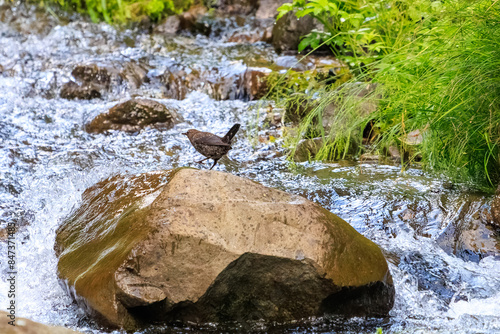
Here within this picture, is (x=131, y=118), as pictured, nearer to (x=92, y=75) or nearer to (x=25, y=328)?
(x=92, y=75)

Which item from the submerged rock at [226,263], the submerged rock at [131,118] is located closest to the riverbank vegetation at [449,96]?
the submerged rock at [226,263]

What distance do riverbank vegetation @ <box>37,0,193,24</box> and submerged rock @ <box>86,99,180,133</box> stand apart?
15.7 ft

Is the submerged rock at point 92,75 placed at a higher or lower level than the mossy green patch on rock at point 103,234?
lower

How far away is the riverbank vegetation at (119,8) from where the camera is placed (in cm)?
993

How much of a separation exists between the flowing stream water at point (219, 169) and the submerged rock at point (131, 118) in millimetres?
122

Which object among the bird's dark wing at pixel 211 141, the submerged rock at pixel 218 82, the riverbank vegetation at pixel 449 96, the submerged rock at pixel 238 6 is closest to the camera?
the riverbank vegetation at pixel 449 96

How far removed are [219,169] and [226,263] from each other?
87.9 inches

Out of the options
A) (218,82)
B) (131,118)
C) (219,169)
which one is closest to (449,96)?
(219,169)

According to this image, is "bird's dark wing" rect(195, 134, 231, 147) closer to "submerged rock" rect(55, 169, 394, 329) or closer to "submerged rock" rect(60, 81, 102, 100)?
"submerged rock" rect(55, 169, 394, 329)

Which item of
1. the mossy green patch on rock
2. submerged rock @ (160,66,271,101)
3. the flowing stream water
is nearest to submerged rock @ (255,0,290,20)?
the flowing stream water

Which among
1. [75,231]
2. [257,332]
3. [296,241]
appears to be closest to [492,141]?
[296,241]

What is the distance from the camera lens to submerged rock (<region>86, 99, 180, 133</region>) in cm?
556

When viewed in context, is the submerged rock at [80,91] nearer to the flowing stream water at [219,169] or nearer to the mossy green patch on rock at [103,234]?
the flowing stream water at [219,169]

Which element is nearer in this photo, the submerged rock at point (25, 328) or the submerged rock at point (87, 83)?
the submerged rock at point (25, 328)
